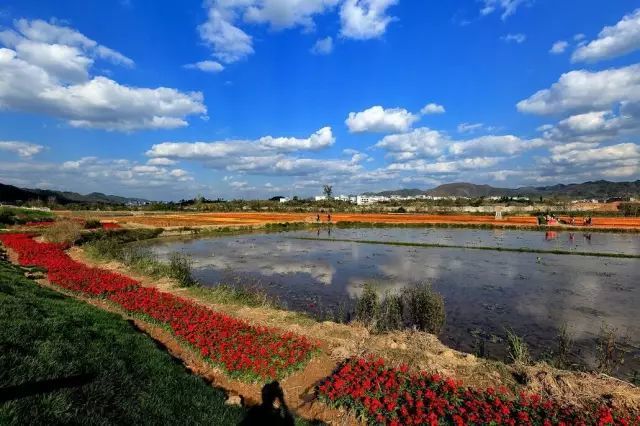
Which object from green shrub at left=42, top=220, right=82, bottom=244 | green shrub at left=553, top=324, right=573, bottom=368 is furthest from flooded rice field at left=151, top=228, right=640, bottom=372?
green shrub at left=42, top=220, right=82, bottom=244

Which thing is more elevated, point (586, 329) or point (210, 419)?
point (210, 419)

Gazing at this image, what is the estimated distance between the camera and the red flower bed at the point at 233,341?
9336 mm

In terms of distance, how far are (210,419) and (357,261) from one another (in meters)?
23.6

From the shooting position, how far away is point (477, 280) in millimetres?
22000

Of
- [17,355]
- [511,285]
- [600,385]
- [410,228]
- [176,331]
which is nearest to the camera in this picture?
[17,355]

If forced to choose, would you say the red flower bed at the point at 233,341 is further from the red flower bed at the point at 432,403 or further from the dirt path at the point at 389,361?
the red flower bed at the point at 432,403

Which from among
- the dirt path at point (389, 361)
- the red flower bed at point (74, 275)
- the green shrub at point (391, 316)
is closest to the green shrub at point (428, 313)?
the green shrub at point (391, 316)

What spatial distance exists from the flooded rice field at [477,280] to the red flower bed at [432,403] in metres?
4.63

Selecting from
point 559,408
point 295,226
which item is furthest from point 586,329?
point 295,226

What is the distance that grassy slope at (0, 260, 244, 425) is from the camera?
5.23 meters

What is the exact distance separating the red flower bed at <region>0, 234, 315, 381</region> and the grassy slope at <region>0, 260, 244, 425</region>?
148 cm

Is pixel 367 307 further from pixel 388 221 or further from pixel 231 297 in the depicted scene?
pixel 388 221

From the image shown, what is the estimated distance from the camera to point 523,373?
868 centimetres

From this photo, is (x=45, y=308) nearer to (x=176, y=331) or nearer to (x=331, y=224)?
(x=176, y=331)
